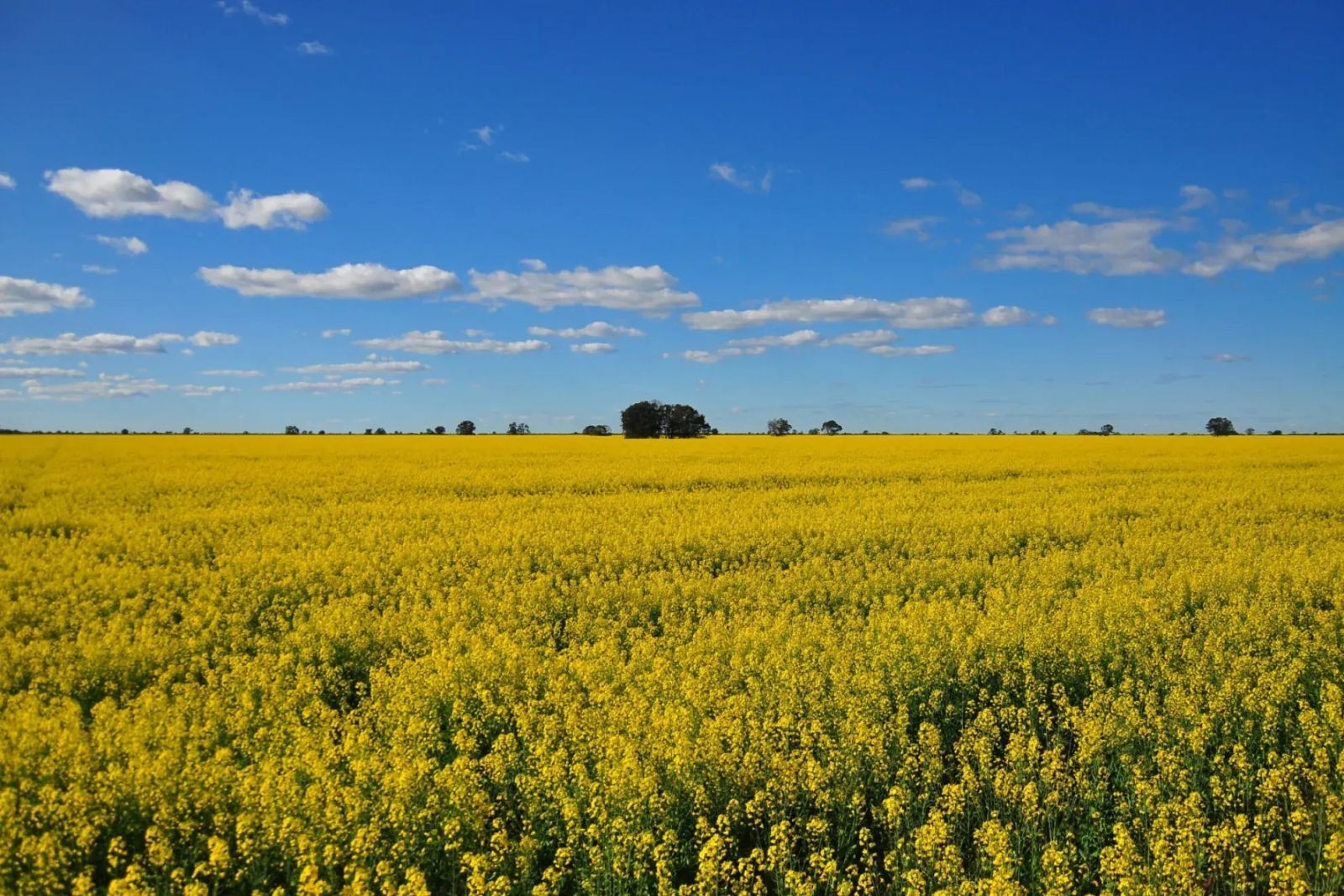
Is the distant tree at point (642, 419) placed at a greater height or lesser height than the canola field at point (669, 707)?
greater

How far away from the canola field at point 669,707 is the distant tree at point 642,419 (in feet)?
185

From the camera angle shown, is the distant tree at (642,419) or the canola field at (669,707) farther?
the distant tree at (642,419)

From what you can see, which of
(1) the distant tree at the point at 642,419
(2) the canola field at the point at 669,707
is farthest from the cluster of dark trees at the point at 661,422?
(2) the canola field at the point at 669,707

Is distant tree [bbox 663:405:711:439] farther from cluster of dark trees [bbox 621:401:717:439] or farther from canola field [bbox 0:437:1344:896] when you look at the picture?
canola field [bbox 0:437:1344:896]

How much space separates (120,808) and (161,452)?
3718cm

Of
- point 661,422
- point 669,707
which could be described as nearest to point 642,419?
point 661,422

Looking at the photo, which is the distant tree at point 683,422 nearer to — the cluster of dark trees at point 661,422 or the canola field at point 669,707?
the cluster of dark trees at point 661,422

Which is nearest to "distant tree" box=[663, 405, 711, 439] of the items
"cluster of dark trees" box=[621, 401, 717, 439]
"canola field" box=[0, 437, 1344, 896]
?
"cluster of dark trees" box=[621, 401, 717, 439]

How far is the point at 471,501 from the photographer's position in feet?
66.7

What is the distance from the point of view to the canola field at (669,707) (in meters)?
4.65

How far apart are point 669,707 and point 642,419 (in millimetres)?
67246

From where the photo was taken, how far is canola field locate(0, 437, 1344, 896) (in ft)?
15.3

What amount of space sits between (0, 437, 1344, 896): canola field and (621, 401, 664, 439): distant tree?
185ft

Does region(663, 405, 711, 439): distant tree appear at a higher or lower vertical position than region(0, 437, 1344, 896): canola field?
higher
